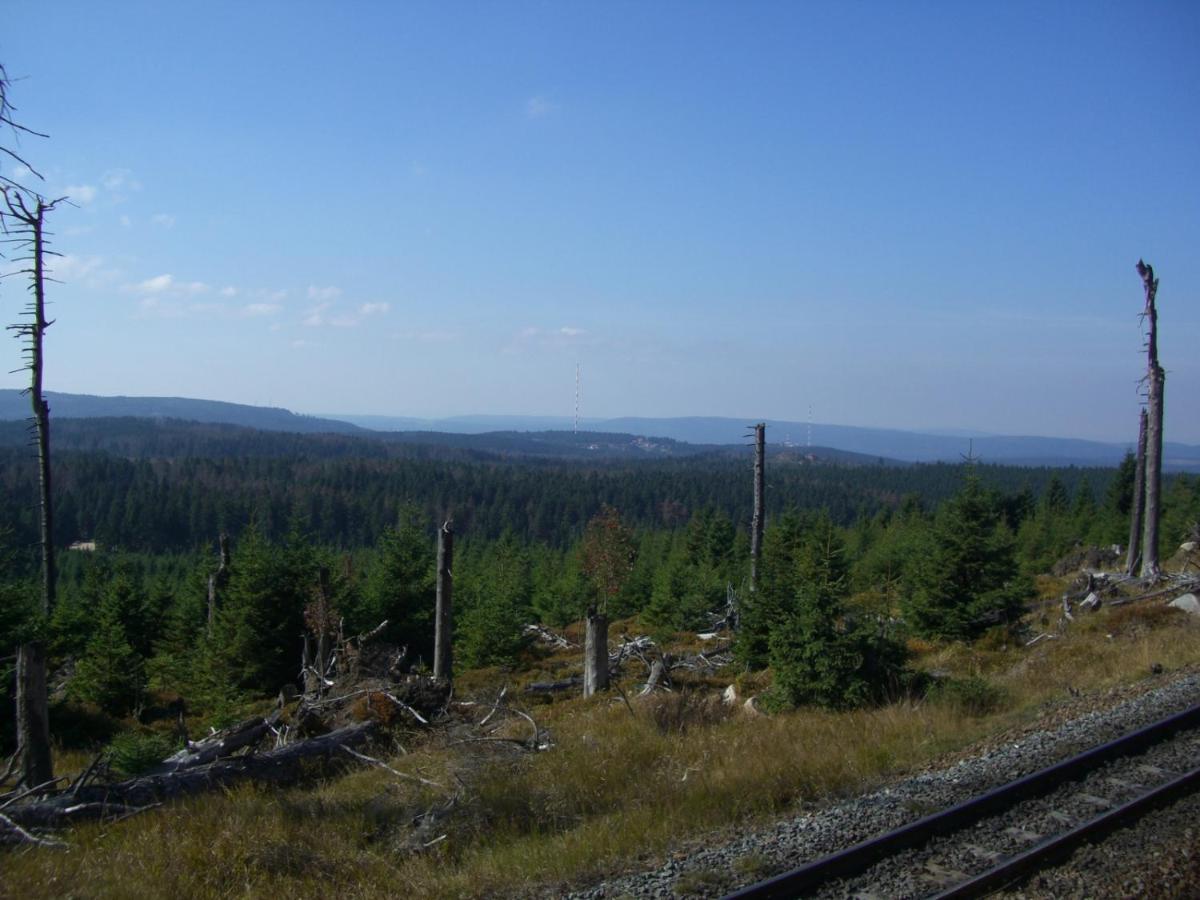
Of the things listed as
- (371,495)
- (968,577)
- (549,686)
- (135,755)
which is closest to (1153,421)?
(968,577)

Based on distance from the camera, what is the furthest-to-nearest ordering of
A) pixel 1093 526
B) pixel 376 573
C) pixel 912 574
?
pixel 1093 526 < pixel 376 573 < pixel 912 574

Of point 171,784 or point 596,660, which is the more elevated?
point 171,784

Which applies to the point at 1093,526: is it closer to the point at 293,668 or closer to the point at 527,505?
the point at 293,668

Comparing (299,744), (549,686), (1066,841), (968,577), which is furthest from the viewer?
(968,577)

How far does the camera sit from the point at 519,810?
22.3 ft

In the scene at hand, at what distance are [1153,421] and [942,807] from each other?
1790 centimetres

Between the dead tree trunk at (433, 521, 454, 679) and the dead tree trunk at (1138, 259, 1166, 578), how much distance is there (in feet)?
57.0

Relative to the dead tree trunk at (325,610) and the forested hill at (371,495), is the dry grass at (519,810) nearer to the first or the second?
the dead tree trunk at (325,610)

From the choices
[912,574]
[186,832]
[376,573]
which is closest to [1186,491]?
[912,574]

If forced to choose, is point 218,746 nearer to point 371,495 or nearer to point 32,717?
point 32,717

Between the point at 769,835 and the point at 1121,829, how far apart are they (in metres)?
2.51

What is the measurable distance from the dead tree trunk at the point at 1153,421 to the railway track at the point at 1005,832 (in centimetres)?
1535

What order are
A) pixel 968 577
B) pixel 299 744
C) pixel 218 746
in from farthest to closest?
1. pixel 968 577
2. pixel 218 746
3. pixel 299 744

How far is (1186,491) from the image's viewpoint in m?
43.6
